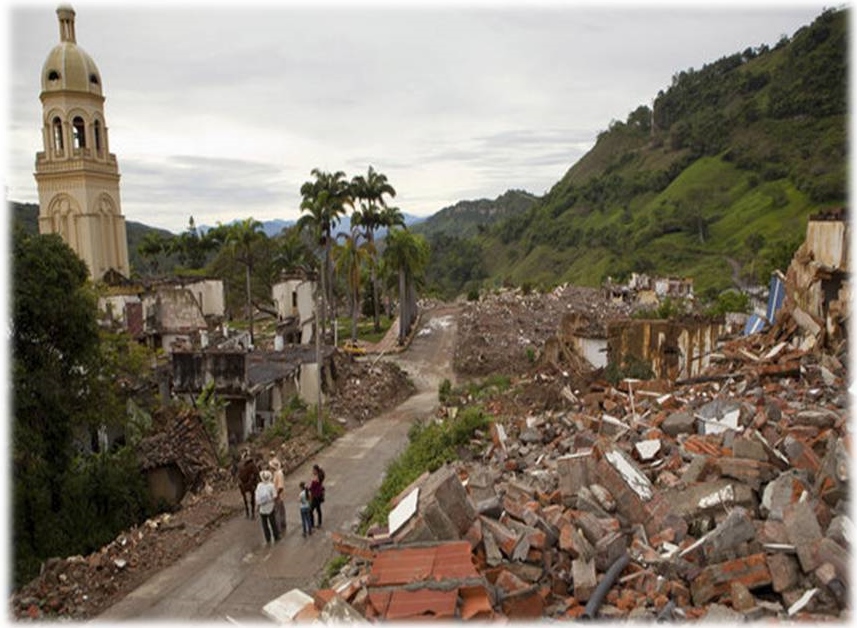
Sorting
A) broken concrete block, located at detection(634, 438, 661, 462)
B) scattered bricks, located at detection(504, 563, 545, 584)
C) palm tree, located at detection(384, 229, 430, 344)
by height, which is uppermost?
palm tree, located at detection(384, 229, 430, 344)

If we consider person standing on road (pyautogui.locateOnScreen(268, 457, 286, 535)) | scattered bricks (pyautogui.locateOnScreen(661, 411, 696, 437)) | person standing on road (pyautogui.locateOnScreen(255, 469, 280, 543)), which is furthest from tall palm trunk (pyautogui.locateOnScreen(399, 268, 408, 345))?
scattered bricks (pyautogui.locateOnScreen(661, 411, 696, 437))

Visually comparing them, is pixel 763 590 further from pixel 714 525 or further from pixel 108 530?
pixel 108 530

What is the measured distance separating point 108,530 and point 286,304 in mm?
22129

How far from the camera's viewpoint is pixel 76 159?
1415 inches

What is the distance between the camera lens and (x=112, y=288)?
3127 centimetres

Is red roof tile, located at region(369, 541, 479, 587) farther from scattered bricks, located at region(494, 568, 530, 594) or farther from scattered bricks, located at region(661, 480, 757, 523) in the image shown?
scattered bricks, located at region(661, 480, 757, 523)

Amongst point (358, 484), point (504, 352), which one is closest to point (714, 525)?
point (358, 484)

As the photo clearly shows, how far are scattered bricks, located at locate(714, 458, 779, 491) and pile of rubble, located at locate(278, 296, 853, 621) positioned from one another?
0.01 meters

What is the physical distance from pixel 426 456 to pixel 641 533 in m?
6.21

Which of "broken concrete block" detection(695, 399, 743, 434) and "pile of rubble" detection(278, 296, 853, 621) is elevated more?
"broken concrete block" detection(695, 399, 743, 434)

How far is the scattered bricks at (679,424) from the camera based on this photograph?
397 inches

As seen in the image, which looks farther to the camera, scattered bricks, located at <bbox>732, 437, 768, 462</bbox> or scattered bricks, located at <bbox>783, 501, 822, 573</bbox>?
scattered bricks, located at <bbox>732, 437, 768, 462</bbox>

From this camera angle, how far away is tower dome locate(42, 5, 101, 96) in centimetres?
3434

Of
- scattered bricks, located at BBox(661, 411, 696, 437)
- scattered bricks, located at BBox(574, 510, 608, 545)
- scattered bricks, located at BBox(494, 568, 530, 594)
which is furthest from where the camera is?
scattered bricks, located at BBox(661, 411, 696, 437)
